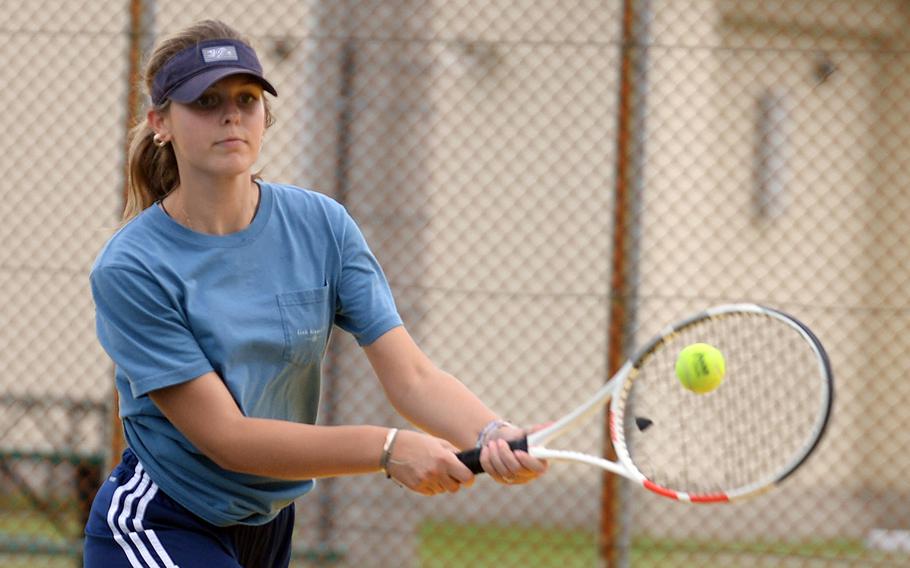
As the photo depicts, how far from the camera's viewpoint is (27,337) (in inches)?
261

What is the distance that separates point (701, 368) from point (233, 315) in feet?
3.07

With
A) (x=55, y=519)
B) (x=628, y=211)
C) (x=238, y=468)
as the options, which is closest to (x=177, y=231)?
(x=238, y=468)

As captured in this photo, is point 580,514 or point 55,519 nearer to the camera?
point 55,519

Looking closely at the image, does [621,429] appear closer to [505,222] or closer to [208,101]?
[208,101]

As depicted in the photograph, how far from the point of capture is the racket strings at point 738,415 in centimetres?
376

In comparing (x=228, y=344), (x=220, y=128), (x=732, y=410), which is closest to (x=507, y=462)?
(x=228, y=344)

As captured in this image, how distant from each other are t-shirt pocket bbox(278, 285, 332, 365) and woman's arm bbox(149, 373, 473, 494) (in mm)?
168

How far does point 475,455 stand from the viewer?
2.74 meters

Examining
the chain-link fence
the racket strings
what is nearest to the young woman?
the racket strings

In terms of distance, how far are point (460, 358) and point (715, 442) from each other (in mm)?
3046

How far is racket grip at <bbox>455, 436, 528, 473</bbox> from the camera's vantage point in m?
2.73

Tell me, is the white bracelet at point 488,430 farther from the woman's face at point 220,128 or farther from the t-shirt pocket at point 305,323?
the woman's face at point 220,128

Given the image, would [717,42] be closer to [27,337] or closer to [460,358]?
[460,358]

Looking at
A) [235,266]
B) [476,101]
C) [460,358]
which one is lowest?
[460,358]
